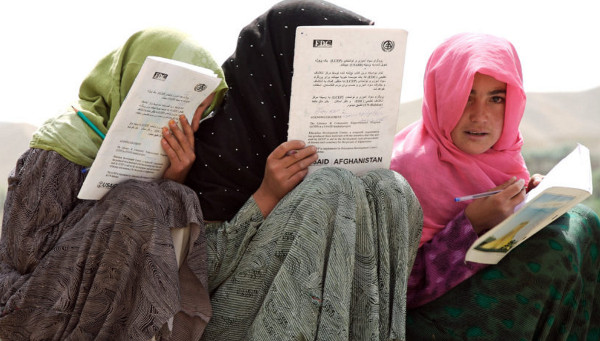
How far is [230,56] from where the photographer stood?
83.0 inches

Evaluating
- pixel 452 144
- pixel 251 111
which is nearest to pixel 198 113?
pixel 251 111

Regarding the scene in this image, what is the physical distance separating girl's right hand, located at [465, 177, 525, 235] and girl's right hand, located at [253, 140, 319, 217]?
520 millimetres

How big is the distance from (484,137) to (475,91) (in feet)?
0.50


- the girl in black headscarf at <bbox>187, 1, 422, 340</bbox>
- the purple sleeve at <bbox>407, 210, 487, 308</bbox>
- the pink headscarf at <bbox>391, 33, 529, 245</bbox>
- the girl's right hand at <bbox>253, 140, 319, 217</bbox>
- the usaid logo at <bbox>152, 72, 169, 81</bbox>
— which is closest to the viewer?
the girl in black headscarf at <bbox>187, 1, 422, 340</bbox>

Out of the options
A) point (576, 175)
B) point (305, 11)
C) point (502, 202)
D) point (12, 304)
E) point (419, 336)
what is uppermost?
point (305, 11)

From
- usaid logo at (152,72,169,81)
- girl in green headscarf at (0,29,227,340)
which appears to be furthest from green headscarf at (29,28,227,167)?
usaid logo at (152,72,169,81)

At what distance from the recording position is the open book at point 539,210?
1.76m

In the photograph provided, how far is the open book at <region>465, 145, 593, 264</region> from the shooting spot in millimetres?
1764

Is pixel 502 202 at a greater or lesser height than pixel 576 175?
lesser

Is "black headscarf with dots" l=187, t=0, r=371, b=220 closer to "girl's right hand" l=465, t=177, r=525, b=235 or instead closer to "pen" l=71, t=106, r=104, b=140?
"pen" l=71, t=106, r=104, b=140

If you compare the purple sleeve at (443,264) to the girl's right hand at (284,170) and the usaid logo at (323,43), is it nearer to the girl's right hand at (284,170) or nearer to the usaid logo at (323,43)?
the girl's right hand at (284,170)

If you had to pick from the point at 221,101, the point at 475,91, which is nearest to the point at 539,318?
the point at 475,91

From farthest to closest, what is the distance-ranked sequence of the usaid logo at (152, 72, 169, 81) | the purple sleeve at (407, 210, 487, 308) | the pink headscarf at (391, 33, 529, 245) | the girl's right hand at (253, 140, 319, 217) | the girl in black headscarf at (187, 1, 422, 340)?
the pink headscarf at (391, 33, 529, 245)
the purple sleeve at (407, 210, 487, 308)
the girl's right hand at (253, 140, 319, 217)
the usaid logo at (152, 72, 169, 81)
the girl in black headscarf at (187, 1, 422, 340)

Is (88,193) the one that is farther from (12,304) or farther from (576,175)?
(576,175)
